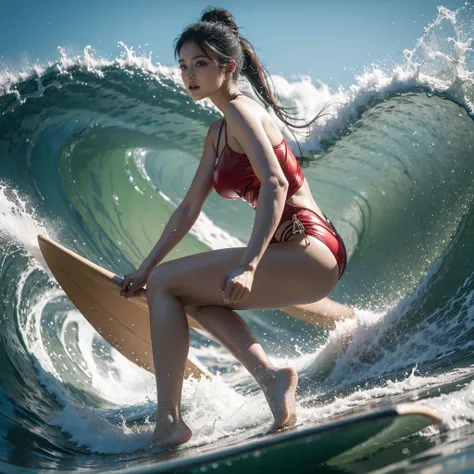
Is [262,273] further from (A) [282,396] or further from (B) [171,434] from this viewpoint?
(B) [171,434]

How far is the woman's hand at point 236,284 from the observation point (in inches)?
87.7

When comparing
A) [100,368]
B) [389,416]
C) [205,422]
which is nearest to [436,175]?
[100,368]

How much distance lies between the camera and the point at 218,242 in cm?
674

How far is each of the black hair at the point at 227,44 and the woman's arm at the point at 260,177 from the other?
0.19 meters

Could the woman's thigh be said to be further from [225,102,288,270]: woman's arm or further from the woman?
[225,102,288,270]: woman's arm

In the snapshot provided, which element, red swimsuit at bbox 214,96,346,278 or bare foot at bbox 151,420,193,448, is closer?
bare foot at bbox 151,420,193,448

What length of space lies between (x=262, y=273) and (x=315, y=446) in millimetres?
745

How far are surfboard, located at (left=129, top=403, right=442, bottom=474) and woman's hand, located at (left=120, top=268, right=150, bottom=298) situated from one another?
3.42 ft

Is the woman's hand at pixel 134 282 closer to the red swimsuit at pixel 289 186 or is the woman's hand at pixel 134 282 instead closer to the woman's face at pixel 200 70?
the red swimsuit at pixel 289 186

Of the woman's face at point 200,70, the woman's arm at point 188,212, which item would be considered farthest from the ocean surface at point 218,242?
the woman's face at point 200,70

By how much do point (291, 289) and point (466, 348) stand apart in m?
1.23

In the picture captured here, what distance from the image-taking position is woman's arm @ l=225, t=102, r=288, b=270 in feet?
7.63

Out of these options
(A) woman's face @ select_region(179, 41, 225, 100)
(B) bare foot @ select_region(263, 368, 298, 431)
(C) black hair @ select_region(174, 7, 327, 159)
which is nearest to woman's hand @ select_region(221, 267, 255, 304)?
(B) bare foot @ select_region(263, 368, 298, 431)

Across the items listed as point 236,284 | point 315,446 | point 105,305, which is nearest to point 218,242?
point 105,305
